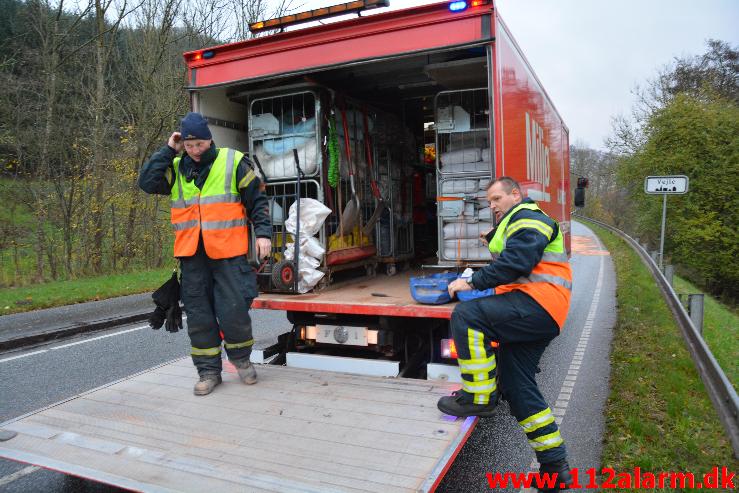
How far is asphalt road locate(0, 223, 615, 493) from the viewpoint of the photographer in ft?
11.9

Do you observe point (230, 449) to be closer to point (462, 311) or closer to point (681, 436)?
point (462, 311)

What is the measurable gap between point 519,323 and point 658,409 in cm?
228

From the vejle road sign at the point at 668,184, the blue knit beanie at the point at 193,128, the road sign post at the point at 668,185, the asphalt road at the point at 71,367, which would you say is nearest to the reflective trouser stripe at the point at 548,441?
the asphalt road at the point at 71,367

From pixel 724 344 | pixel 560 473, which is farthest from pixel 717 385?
pixel 724 344

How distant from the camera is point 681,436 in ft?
13.1

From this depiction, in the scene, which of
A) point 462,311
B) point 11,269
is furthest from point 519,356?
point 11,269

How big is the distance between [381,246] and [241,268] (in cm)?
286

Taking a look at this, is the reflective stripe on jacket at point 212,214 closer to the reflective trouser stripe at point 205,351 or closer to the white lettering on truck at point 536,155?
the reflective trouser stripe at point 205,351

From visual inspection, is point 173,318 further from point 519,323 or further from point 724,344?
point 724,344

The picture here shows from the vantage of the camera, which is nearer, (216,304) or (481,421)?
(216,304)

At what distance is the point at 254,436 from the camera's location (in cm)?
304

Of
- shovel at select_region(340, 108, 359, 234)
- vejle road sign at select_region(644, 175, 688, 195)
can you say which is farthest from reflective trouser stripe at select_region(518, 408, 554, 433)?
vejle road sign at select_region(644, 175, 688, 195)

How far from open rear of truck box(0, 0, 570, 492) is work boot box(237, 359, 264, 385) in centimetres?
8
